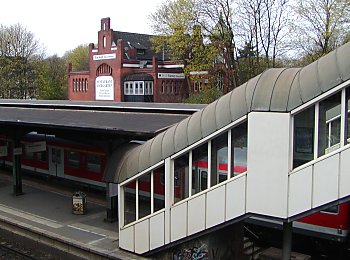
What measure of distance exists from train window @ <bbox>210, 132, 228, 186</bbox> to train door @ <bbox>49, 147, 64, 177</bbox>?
11684mm

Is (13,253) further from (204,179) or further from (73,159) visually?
(204,179)

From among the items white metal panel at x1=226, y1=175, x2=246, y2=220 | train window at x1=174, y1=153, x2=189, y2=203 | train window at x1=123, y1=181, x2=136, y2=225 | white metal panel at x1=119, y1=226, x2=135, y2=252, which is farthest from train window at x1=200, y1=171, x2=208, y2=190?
white metal panel at x1=119, y1=226, x2=135, y2=252

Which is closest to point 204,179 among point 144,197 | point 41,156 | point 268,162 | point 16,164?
point 268,162

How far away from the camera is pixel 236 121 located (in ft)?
26.5

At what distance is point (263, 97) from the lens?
7.76 meters

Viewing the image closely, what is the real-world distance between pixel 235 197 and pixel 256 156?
961 millimetres

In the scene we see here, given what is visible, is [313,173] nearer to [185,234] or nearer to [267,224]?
[185,234]

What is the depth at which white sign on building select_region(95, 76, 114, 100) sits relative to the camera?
55562 mm

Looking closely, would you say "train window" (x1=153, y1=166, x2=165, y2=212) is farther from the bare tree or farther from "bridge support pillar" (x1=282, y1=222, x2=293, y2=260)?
the bare tree

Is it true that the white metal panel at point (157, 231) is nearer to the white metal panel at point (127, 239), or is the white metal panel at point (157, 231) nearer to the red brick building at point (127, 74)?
the white metal panel at point (127, 239)

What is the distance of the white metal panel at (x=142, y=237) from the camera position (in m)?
10.1

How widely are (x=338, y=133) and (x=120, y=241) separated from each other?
6.16 meters

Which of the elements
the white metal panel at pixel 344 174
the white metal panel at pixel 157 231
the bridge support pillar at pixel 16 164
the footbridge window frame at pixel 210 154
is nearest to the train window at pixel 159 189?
the white metal panel at pixel 157 231

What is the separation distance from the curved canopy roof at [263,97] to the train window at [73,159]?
8969 millimetres
